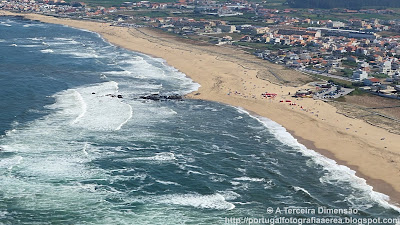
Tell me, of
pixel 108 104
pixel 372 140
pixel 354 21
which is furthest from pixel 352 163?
pixel 354 21

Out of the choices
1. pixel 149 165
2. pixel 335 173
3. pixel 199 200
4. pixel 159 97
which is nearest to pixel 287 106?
pixel 159 97

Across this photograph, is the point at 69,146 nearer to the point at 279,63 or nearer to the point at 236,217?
the point at 236,217

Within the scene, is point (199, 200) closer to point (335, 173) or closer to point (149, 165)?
point (149, 165)

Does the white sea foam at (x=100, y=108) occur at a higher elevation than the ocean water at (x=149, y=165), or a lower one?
higher

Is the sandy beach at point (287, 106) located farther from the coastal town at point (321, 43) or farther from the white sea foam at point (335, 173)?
the coastal town at point (321, 43)

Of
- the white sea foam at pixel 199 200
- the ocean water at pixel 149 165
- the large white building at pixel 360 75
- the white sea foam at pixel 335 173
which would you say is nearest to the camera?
the ocean water at pixel 149 165

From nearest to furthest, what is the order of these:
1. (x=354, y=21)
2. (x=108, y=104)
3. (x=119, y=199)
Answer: (x=119, y=199) < (x=108, y=104) < (x=354, y=21)

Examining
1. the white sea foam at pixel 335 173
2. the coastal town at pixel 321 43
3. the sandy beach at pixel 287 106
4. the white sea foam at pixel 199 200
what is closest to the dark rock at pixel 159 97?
the sandy beach at pixel 287 106
